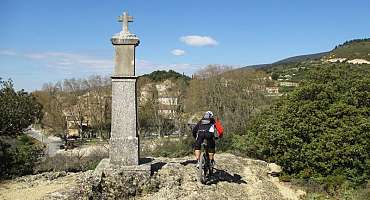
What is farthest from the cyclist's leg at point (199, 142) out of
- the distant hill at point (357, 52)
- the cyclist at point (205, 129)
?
the distant hill at point (357, 52)

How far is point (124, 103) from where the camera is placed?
378 inches

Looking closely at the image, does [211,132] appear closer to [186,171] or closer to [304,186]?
[186,171]

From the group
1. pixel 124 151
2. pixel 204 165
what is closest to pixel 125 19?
pixel 124 151

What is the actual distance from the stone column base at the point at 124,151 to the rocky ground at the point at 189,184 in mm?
669

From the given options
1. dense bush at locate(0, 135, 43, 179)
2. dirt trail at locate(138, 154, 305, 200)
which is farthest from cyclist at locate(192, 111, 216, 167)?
dense bush at locate(0, 135, 43, 179)

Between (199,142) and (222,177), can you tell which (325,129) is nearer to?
(222,177)

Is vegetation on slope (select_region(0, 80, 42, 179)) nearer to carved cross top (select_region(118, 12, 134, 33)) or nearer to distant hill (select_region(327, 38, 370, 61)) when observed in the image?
carved cross top (select_region(118, 12, 134, 33))

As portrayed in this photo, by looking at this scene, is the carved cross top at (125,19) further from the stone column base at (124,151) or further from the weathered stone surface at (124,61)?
the stone column base at (124,151)

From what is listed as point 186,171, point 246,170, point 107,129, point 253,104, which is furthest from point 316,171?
point 107,129

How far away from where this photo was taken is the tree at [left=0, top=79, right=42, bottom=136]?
14.6 meters

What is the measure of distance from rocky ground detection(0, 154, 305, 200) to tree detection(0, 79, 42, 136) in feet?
9.68

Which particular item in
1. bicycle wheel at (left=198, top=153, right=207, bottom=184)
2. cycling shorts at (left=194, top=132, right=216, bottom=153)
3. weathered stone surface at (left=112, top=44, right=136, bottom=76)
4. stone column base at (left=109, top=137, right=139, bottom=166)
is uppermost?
weathered stone surface at (left=112, top=44, right=136, bottom=76)

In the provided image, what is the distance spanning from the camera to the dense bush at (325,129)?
425 inches

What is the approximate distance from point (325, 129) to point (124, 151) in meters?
5.88
